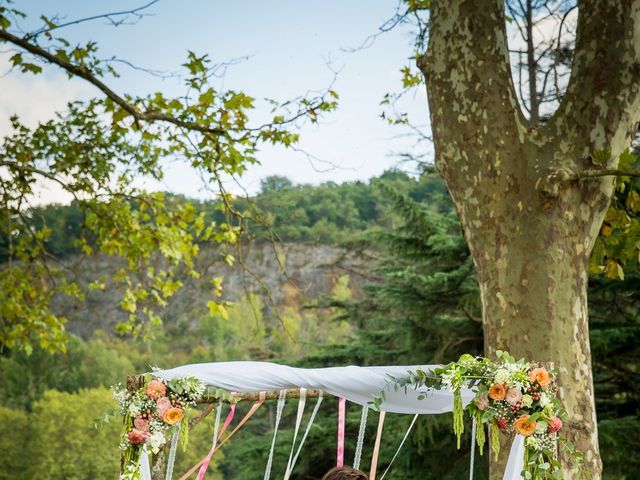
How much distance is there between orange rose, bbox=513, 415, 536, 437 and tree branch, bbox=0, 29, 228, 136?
388 cm

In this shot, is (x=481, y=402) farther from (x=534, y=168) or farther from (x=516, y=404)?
(x=534, y=168)

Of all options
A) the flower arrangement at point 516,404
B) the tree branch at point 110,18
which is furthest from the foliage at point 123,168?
the flower arrangement at point 516,404

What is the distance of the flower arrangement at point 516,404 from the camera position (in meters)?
3.59

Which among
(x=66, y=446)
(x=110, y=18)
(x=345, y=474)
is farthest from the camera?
(x=66, y=446)

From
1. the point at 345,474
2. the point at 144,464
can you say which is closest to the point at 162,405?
the point at 144,464

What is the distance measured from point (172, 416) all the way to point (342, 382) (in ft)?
3.23

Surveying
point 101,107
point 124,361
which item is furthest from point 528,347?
point 124,361

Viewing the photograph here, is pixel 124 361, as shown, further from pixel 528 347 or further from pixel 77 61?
pixel 528 347

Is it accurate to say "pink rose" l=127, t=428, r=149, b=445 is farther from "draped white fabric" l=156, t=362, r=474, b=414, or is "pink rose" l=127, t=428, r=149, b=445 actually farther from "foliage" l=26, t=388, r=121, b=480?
"foliage" l=26, t=388, r=121, b=480

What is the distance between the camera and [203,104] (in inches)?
266

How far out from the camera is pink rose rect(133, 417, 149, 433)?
11.3 ft

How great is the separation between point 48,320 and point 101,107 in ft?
7.38

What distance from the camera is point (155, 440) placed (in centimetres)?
346

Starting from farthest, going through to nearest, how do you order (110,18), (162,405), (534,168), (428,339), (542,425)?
(428,339)
(110,18)
(534,168)
(542,425)
(162,405)
